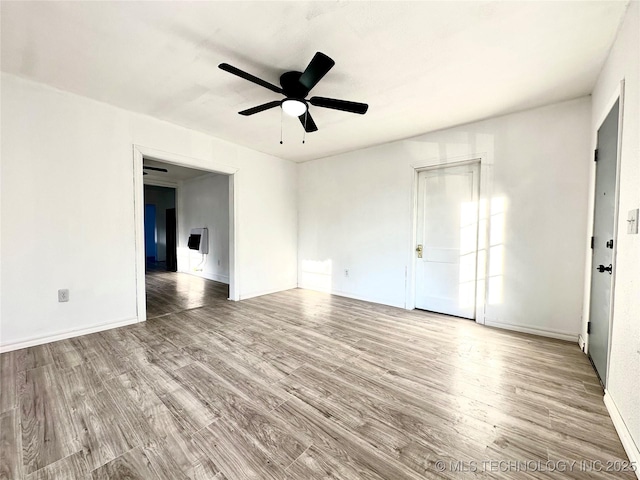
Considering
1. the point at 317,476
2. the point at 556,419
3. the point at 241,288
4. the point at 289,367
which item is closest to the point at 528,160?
the point at 556,419

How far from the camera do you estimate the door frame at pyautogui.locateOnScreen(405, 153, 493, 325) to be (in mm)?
3166

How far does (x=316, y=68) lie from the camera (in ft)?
6.05

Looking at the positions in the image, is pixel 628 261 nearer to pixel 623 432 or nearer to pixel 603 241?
pixel 603 241

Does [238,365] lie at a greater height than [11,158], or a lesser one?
lesser

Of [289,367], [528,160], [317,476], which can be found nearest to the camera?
[317,476]

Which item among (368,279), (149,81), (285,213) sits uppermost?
(149,81)

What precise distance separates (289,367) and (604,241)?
2.77 metres

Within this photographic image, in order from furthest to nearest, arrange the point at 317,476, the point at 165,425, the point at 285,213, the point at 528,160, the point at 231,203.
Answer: the point at 285,213 → the point at 231,203 → the point at 528,160 → the point at 165,425 → the point at 317,476

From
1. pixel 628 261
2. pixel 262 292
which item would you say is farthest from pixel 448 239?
pixel 262 292

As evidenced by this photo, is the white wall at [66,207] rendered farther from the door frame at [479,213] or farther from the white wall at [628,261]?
the white wall at [628,261]

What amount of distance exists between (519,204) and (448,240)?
893mm

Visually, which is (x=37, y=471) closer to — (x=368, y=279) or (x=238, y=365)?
(x=238, y=365)

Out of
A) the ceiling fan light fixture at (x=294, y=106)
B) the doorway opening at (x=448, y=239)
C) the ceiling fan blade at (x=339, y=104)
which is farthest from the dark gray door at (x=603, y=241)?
the ceiling fan light fixture at (x=294, y=106)

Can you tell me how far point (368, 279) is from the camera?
4293mm
